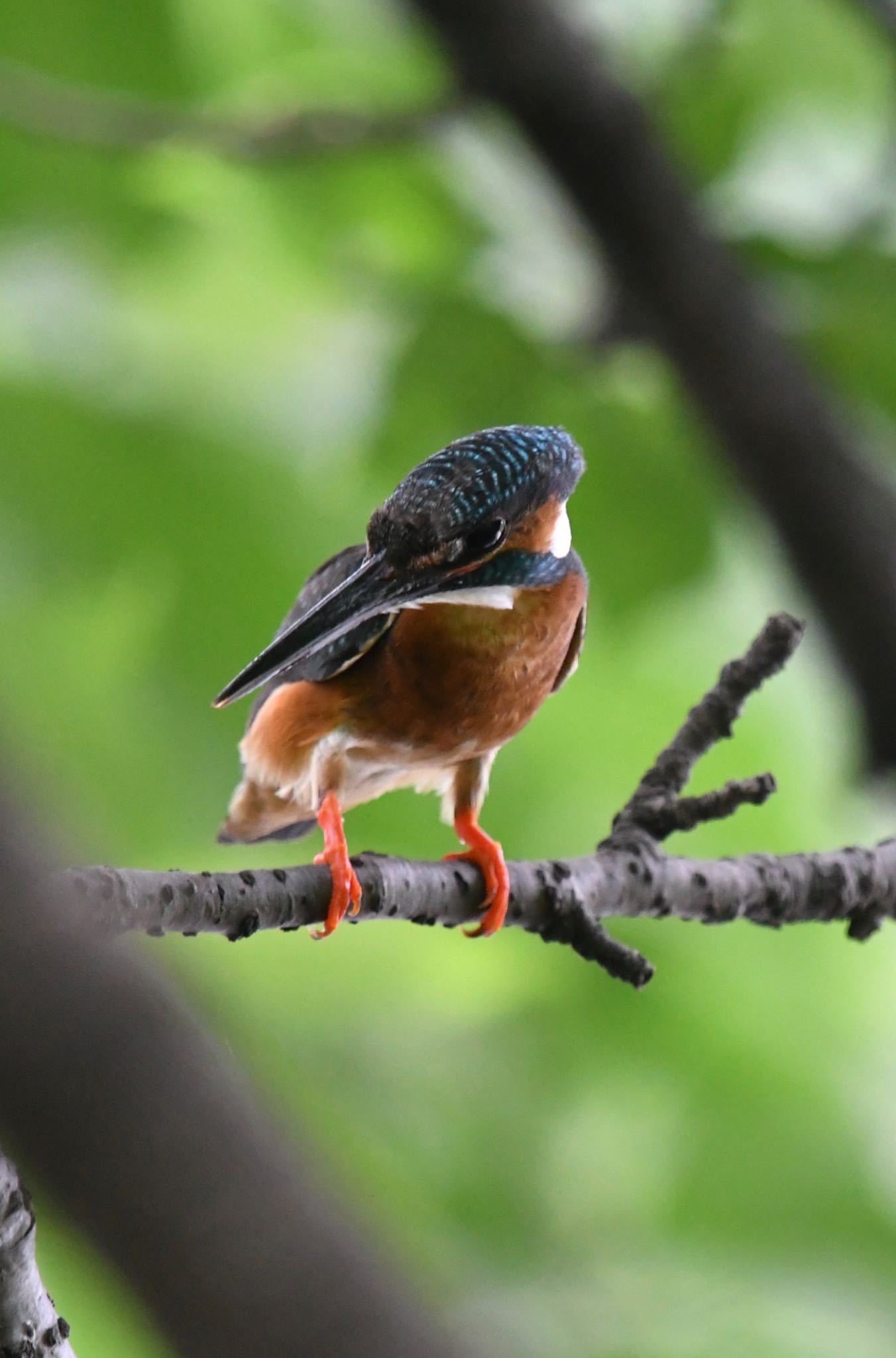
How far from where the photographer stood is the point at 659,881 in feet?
6.11

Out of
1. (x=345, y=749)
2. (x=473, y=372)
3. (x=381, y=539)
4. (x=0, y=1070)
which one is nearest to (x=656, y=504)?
(x=473, y=372)

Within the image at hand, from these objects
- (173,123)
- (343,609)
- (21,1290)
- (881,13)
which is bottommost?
(21,1290)

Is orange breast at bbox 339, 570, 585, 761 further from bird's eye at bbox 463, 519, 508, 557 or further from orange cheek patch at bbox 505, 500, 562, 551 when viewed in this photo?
bird's eye at bbox 463, 519, 508, 557

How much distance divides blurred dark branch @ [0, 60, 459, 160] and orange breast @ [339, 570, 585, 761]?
126 centimetres

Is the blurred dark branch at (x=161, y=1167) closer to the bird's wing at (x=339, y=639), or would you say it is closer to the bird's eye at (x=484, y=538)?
the bird's eye at (x=484, y=538)

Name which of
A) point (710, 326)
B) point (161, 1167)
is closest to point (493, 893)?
point (161, 1167)

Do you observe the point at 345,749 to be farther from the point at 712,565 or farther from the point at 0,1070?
the point at 0,1070

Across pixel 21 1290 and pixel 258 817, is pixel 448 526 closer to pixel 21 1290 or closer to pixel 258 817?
pixel 21 1290

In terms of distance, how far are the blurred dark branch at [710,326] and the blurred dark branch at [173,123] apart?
22 centimetres

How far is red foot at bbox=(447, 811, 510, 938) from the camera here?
5.54 feet

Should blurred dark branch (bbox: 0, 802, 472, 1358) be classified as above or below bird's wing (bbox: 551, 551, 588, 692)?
below

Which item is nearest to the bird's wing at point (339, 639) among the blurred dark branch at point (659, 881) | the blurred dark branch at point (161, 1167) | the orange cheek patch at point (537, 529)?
the orange cheek patch at point (537, 529)

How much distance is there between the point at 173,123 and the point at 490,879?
1.54m

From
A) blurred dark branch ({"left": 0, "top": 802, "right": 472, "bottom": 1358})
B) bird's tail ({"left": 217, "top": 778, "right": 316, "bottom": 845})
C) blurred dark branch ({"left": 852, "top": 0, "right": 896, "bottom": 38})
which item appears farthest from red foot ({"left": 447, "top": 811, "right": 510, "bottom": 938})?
blurred dark branch ({"left": 852, "top": 0, "right": 896, "bottom": 38})
